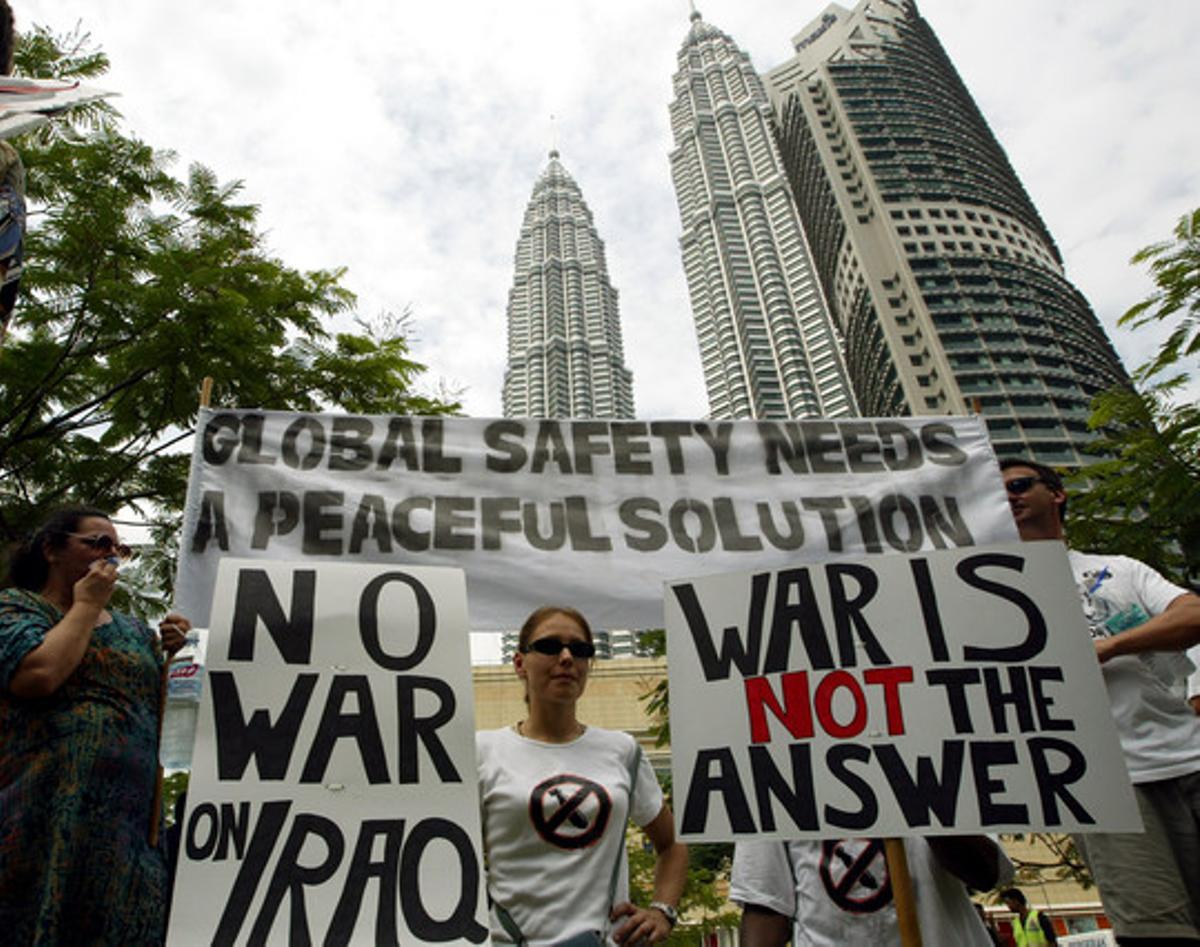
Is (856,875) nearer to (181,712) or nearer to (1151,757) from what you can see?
(1151,757)

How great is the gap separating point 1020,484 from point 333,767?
287 centimetres

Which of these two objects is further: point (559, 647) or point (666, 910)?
point (559, 647)

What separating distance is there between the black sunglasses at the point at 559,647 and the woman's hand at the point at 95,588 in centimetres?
128

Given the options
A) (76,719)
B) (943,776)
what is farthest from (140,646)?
(943,776)

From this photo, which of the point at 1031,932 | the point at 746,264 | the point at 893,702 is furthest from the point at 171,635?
the point at 746,264

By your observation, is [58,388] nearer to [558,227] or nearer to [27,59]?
[27,59]

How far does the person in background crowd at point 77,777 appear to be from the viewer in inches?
72.8

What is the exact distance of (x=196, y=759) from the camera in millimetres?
2152

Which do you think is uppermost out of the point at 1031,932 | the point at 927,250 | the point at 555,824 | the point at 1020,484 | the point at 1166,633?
the point at 927,250

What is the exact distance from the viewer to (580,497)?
12.3 feet

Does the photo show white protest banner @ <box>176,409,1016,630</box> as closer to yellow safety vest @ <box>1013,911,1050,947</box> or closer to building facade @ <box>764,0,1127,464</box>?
yellow safety vest @ <box>1013,911,1050,947</box>

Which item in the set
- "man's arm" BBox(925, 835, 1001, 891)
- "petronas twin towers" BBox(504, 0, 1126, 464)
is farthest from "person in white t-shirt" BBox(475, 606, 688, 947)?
Result: "petronas twin towers" BBox(504, 0, 1126, 464)

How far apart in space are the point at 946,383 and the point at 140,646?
8268cm

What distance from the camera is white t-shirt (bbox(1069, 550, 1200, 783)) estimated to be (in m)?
2.67
